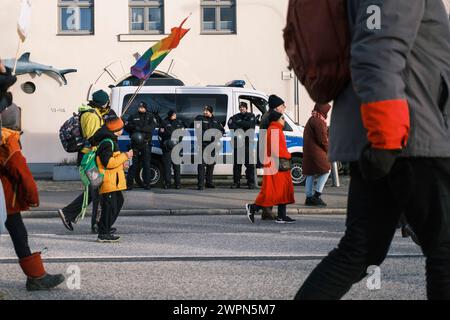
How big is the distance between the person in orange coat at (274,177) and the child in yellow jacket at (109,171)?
2.79 metres

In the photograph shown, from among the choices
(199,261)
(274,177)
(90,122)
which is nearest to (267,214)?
(274,177)

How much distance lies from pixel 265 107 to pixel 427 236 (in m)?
17.3

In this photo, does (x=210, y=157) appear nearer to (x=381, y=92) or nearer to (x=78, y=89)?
(x=78, y=89)

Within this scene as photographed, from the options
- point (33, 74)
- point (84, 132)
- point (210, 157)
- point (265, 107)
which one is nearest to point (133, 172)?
point (210, 157)

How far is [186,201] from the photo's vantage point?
52.4 feet

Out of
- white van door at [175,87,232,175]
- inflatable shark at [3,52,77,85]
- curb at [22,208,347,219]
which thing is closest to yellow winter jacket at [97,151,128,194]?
curb at [22,208,347,219]

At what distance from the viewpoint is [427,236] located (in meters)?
3.68

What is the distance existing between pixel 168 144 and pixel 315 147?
5.84 metres

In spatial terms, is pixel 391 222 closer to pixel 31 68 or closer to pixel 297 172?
pixel 297 172

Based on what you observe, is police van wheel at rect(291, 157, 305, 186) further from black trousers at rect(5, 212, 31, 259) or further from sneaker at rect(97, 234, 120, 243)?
black trousers at rect(5, 212, 31, 259)

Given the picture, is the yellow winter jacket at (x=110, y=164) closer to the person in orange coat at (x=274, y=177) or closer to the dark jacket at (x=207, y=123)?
the person in orange coat at (x=274, y=177)

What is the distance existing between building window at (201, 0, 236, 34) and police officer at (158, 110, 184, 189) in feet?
29.6

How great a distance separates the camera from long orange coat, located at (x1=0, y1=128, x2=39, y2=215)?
6398 millimetres

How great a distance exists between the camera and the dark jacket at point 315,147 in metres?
14.3
